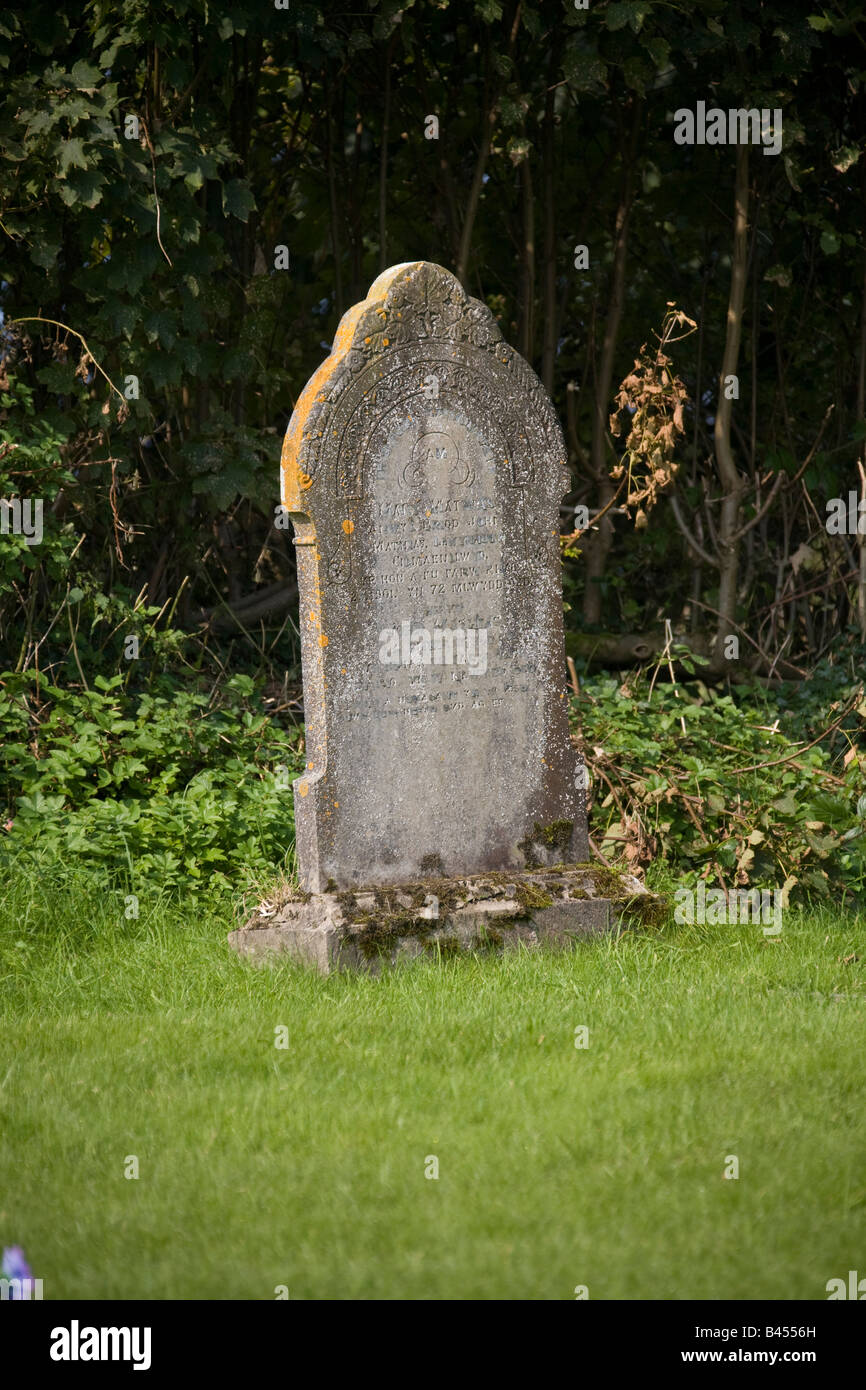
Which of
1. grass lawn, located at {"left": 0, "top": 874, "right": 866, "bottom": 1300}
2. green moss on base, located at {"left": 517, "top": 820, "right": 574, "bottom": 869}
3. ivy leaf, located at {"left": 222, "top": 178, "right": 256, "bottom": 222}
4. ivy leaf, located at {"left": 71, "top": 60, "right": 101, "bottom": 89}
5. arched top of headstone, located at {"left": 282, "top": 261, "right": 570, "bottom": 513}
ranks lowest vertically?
grass lawn, located at {"left": 0, "top": 874, "right": 866, "bottom": 1300}

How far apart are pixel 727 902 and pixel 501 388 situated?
2.23 meters

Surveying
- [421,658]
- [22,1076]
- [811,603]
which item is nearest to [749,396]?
[811,603]

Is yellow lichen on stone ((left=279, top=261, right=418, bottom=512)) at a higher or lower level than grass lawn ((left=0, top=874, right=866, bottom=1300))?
higher

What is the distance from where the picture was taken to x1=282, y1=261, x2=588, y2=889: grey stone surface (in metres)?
5.21

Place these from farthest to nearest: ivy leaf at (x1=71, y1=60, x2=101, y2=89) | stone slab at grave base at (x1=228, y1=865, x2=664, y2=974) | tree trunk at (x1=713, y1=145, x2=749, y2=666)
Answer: tree trunk at (x1=713, y1=145, x2=749, y2=666) < ivy leaf at (x1=71, y1=60, x2=101, y2=89) < stone slab at grave base at (x1=228, y1=865, x2=664, y2=974)

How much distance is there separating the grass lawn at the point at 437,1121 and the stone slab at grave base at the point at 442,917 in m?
0.11

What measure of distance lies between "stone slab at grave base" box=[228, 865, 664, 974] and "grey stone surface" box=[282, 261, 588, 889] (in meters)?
0.09

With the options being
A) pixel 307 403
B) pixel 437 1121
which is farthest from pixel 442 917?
pixel 307 403

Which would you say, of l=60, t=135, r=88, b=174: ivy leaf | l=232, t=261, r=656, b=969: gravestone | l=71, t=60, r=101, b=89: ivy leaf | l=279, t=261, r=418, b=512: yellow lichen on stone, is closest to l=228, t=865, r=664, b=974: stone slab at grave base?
l=232, t=261, r=656, b=969: gravestone

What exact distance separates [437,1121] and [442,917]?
147 centimetres

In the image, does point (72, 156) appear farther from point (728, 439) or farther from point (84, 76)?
point (728, 439)

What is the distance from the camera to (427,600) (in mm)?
5367

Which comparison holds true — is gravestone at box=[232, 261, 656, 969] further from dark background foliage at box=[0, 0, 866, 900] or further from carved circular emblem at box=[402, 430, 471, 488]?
dark background foliage at box=[0, 0, 866, 900]

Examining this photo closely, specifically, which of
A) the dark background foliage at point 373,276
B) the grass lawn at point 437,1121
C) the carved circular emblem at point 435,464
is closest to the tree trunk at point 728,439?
the dark background foliage at point 373,276
